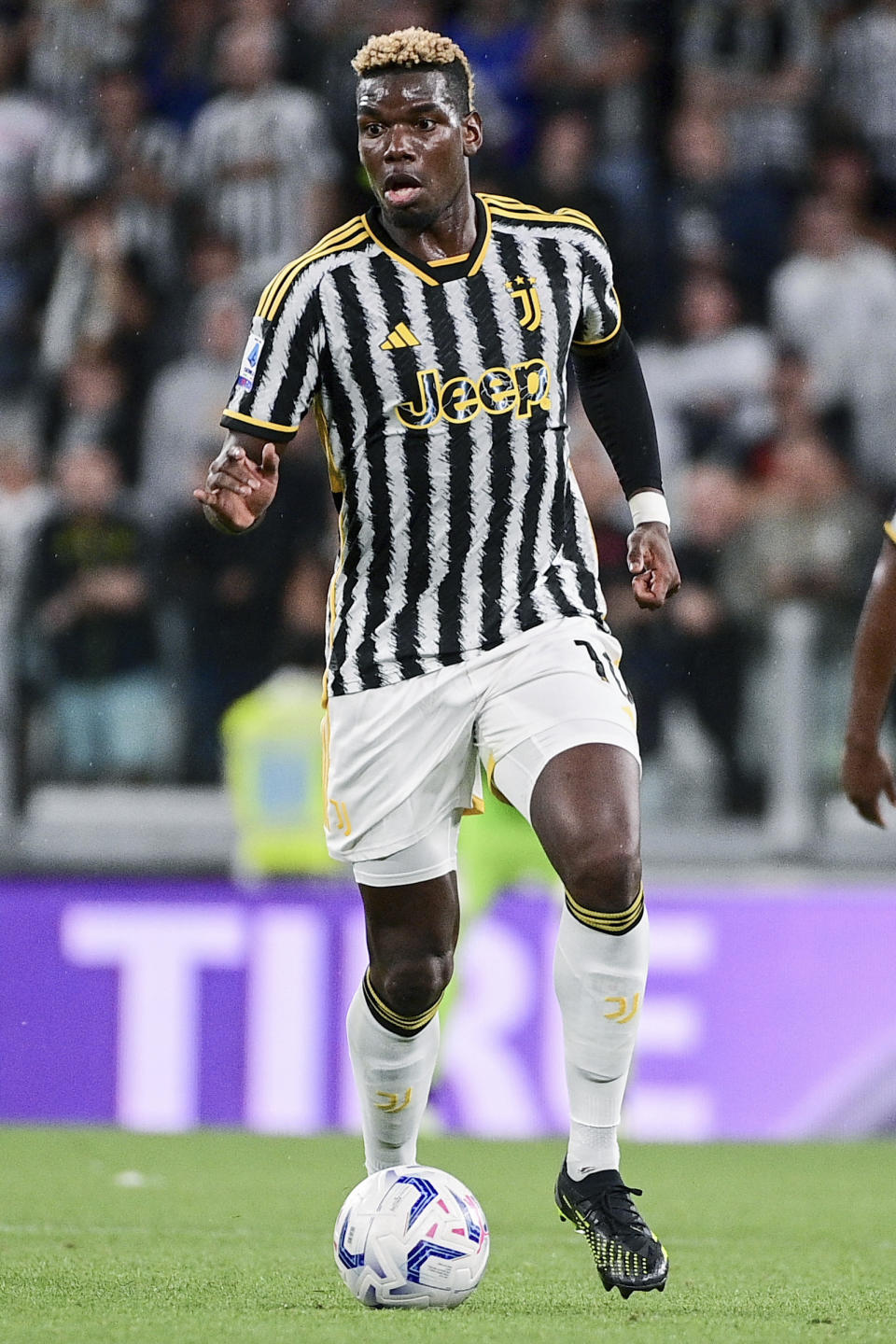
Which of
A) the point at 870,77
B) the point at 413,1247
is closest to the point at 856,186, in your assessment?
the point at 870,77

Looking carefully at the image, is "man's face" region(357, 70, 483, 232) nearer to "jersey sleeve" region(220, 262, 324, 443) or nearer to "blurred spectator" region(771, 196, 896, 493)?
"jersey sleeve" region(220, 262, 324, 443)

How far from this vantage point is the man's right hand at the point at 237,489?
3.44 meters

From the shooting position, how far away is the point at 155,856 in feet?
23.9

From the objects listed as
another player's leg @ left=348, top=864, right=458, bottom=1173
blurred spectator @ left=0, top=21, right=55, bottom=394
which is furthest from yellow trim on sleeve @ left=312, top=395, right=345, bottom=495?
blurred spectator @ left=0, top=21, right=55, bottom=394

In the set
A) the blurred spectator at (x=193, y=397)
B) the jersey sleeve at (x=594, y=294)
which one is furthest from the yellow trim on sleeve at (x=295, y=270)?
the blurred spectator at (x=193, y=397)

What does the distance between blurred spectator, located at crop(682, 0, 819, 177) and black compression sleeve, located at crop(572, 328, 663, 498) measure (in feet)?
17.8

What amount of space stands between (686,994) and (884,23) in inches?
186

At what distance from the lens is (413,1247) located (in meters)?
3.45

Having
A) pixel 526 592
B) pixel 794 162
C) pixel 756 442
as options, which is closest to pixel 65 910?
pixel 756 442

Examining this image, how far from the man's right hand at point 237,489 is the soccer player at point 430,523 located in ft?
0.22

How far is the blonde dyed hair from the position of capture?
3.74 m

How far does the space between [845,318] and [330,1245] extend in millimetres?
5073

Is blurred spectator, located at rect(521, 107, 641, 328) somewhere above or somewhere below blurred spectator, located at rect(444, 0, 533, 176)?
below

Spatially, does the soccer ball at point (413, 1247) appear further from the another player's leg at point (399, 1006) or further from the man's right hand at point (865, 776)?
the man's right hand at point (865, 776)
